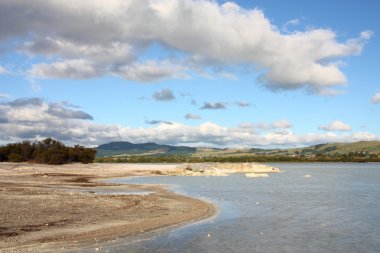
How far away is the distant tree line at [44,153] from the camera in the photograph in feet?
395

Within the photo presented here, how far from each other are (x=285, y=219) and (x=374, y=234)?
7363mm

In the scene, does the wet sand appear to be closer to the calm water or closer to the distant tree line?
the calm water

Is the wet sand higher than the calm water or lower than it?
higher

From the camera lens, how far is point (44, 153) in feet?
396

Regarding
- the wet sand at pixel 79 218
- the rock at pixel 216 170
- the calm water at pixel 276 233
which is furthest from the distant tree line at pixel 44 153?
the calm water at pixel 276 233

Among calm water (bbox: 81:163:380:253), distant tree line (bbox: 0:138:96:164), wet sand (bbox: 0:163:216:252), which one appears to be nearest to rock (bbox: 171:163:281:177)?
distant tree line (bbox: 0:138:96:164)

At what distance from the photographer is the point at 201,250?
68.8 feet

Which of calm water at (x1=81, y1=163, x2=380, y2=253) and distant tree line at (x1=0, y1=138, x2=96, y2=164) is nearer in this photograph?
calm water at (x1=81, y1=163, x2=380, y2=253)

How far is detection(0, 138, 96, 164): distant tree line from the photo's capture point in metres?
120

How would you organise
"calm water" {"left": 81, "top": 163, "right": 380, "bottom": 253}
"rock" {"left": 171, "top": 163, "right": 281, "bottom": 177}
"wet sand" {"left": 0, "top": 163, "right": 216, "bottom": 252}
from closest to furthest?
"wet sand" {"left": 0, "top": 163, "right": 216, "bottom": 252} → "calm water" {"left": 81, "top": 163, "right": 380, "bottom": 253} → "rock" {"left": 171, "top": 163, "right": 281, "bottom": 177}

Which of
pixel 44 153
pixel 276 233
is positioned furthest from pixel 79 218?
pixel 44 153

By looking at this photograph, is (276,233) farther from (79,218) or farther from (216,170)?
(216,170)

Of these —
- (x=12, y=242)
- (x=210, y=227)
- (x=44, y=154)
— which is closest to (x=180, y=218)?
(x=210, y=227)

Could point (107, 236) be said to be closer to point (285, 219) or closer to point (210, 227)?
point (210, 227)
